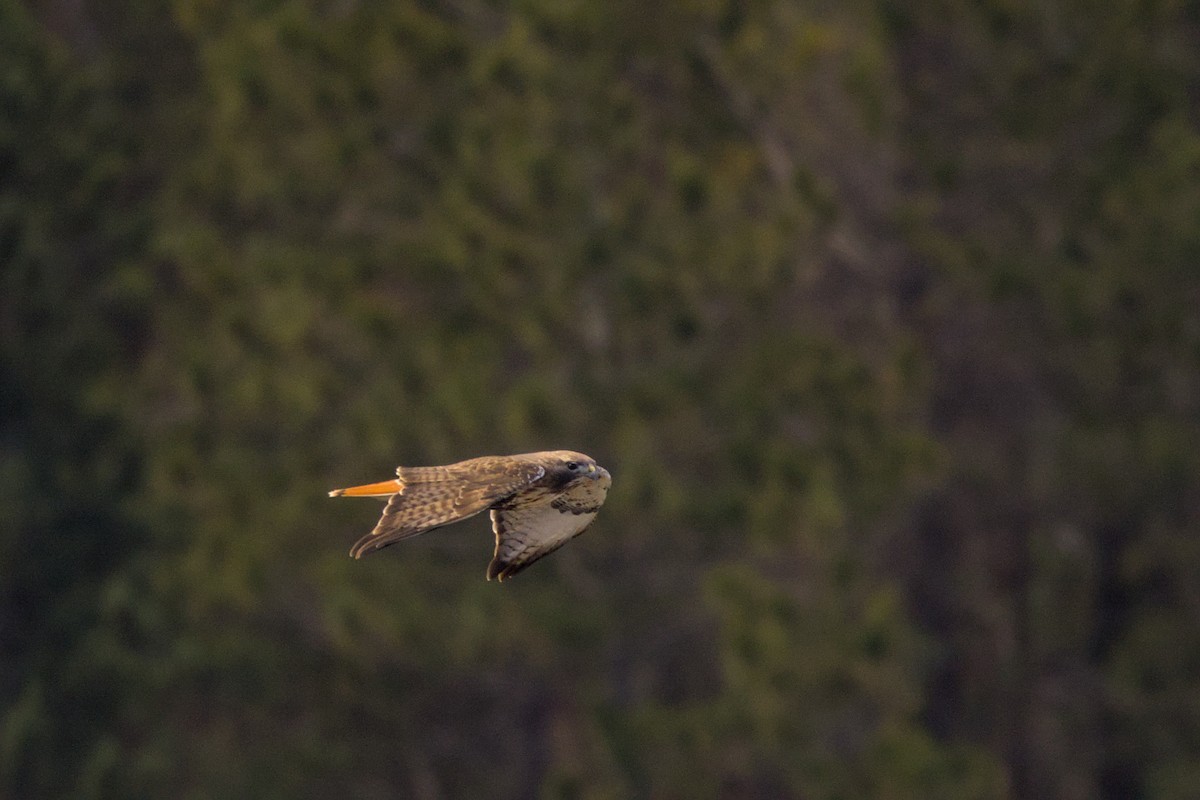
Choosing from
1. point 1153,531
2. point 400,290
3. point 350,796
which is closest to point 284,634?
point 350,796

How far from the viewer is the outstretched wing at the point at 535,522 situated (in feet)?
30.4

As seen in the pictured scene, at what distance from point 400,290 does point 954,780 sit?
4964 mm

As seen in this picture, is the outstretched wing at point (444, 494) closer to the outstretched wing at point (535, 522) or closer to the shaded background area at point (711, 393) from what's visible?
the outstretched wing at point (535, 522)

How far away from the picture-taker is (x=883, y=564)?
60.6 feet

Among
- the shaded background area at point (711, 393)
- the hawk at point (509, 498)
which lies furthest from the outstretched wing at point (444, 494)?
the shaded background area at point (711, 393)

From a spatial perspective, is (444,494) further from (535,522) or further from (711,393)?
(711,393)

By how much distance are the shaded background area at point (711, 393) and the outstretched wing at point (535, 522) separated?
7899mm

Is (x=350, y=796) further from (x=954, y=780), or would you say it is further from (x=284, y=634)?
(x=954, y=780)

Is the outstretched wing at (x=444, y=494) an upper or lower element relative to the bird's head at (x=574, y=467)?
lower

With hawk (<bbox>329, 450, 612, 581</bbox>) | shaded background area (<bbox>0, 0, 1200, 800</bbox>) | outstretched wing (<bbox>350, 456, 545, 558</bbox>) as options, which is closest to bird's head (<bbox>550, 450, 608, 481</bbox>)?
hawk (<bbox>329, 450, 612, 581</bbox>)

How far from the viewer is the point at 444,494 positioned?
866cm

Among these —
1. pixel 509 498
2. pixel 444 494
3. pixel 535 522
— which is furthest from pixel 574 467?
pixel 444 494

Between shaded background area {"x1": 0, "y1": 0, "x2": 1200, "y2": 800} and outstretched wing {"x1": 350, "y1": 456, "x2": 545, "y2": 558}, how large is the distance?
8317mm

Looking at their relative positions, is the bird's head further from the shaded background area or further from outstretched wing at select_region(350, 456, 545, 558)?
the shaded background area
